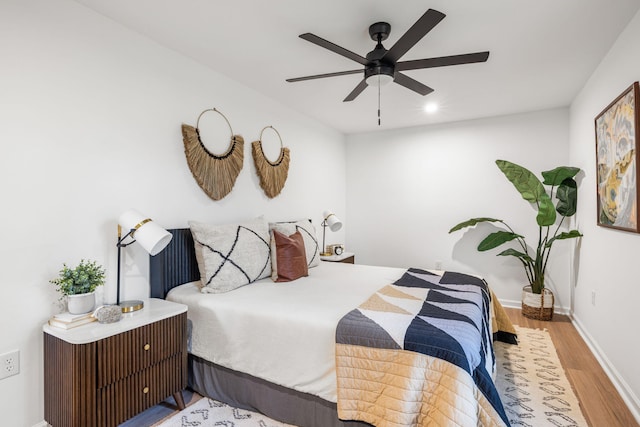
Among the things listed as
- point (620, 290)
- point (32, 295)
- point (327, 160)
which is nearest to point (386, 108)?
point (327, 160)

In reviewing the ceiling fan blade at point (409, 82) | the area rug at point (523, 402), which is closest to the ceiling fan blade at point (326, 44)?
the ceiling fan blade at point (409, 82)

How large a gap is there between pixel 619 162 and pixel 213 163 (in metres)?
3.01

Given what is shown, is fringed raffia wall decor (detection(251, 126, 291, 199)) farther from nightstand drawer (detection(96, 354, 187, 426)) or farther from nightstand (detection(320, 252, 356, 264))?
nightstand drawer (detection(96, 354, 187, 426))

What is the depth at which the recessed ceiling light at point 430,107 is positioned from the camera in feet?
12.4

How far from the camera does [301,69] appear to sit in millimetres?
2814

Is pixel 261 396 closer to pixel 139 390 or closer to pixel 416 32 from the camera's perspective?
pixel 139 390

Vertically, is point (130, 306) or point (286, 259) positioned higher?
point (286, 259)

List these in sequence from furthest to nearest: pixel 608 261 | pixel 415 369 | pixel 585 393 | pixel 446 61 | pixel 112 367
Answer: pixel 608 261
pixel 585 393
pixel 446 61
pixel 112 367
pixel 415 369

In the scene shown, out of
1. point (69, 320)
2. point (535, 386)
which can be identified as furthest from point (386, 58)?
point (535, 386)

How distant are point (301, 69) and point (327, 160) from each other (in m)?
2.02

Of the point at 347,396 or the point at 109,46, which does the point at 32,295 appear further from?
the point at 347,396

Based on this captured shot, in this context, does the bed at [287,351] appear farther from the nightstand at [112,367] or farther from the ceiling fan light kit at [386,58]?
the ceiling fan light kit at [386,58]

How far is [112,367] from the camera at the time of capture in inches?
65.8

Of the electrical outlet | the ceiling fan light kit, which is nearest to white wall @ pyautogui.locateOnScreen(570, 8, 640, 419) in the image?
the ceiling fan light kit
